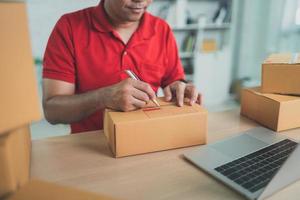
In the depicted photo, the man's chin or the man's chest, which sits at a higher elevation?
the man's chin

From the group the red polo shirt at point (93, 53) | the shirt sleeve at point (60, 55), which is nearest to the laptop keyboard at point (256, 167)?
the red polo shirt at point (93, 53)

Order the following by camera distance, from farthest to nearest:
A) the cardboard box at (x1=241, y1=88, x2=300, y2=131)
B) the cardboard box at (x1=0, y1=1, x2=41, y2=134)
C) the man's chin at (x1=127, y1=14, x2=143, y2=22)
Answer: the man's chin at (x1=127, y1=14, x2=143, y2=22) → the cardboard box at (x1=241, y1=88, x2=300, y2=131) → the cardboard box at (x1=0, y1=1, x2=41, y2=134)

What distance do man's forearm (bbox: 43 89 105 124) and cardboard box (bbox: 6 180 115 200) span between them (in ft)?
1.33

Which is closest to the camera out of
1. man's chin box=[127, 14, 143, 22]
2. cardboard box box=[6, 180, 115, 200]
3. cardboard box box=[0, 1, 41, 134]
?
cardboard box box=[0, 1, 41, 134]

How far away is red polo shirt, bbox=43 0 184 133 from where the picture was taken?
129 cm

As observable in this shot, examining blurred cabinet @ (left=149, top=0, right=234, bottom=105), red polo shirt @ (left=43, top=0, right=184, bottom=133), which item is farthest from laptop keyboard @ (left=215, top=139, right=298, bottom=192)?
blurred cabinet @ (left=149, top=0, right=234, bottom=105)

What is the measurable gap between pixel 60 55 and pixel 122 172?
2.29 feet

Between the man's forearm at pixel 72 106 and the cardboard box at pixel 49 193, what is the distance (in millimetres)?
405

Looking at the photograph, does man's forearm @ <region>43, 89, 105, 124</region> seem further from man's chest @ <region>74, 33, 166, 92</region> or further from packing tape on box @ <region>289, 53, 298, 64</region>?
packing tape on box @ <region>289, 53, 298, 64</region>

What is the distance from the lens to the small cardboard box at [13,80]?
1.66ft

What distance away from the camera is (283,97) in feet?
3.50

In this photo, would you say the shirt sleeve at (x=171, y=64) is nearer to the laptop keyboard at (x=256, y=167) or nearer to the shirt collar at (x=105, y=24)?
the shirt collar at (x=105, y=24)

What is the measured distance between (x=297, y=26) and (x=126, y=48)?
2.71 metres

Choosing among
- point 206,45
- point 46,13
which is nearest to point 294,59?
point 46,13
